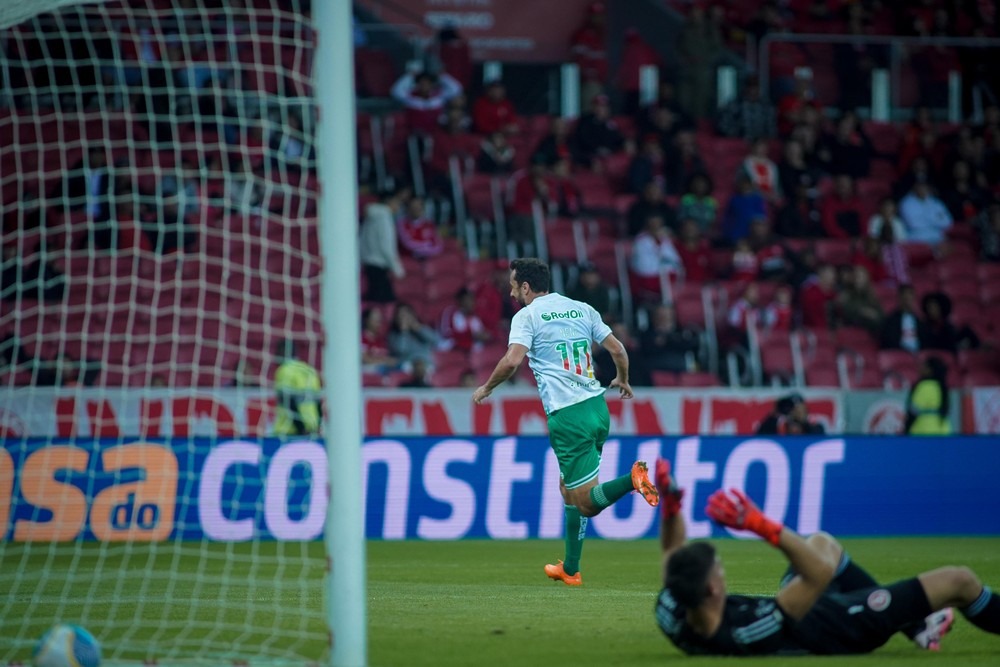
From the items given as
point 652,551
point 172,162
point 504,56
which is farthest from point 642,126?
point 652,551

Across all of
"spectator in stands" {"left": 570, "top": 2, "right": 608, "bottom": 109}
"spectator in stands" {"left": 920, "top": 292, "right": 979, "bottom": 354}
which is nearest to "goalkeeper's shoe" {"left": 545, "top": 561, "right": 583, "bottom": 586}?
"spectator in stands" {"left": 920, "top": 292, "right": 979, "bottom": 354}

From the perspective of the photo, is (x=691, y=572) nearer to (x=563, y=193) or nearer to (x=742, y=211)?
(x=563, y=193)

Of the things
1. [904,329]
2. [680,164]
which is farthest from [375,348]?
[904,329]

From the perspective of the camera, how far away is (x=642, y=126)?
2220cm

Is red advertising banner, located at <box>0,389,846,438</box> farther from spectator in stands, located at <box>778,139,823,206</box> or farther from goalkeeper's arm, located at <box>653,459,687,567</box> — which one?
goalkeeper's arm, located at <box>653,459,687,567</box>

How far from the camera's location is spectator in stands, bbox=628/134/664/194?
21516 mm

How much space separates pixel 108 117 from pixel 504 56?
907 centimetres

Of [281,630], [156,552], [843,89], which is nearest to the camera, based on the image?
[281,630]

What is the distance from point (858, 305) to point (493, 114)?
6.01 meters

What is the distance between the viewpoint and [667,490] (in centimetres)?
661

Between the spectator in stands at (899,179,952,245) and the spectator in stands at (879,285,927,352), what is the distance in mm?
2132

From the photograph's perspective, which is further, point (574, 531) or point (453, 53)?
point (453, 53)

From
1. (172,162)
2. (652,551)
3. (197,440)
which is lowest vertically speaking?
(652,551)

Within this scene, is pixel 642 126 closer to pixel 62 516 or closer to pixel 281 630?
pixel 62 516
